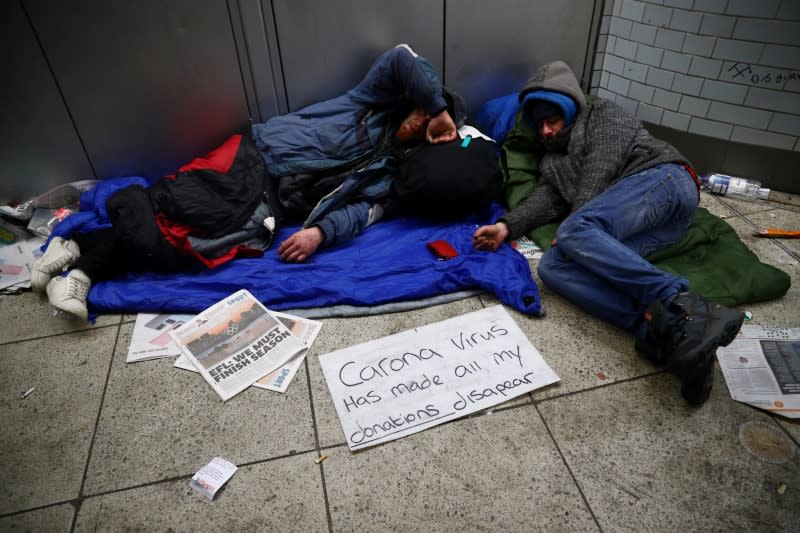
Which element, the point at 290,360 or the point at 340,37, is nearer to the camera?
the point at 290,360

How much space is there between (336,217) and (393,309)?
1.63ft

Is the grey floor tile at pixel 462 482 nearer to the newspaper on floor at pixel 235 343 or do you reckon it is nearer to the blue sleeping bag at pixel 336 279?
the newspaper on floor at pixel 235 343

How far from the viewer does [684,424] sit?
138 cm

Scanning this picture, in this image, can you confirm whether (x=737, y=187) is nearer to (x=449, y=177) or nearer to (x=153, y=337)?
(x=449, y=177)

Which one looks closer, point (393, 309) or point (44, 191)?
point (393, 309)

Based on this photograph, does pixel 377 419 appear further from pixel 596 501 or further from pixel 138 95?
pixel 138 95

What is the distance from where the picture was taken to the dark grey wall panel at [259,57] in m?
2.15

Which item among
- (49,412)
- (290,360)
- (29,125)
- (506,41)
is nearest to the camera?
(49,412)

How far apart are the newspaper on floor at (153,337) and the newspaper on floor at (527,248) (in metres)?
1.31

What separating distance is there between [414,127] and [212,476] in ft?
5.01

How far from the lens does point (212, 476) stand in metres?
1.28

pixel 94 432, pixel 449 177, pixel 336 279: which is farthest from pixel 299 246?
pixel 94 432

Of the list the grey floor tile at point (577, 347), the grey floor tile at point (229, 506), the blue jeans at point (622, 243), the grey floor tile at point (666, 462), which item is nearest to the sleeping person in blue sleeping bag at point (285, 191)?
the blue jeans at point (622, 243)

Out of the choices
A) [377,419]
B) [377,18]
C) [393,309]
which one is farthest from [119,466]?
[377,18]
